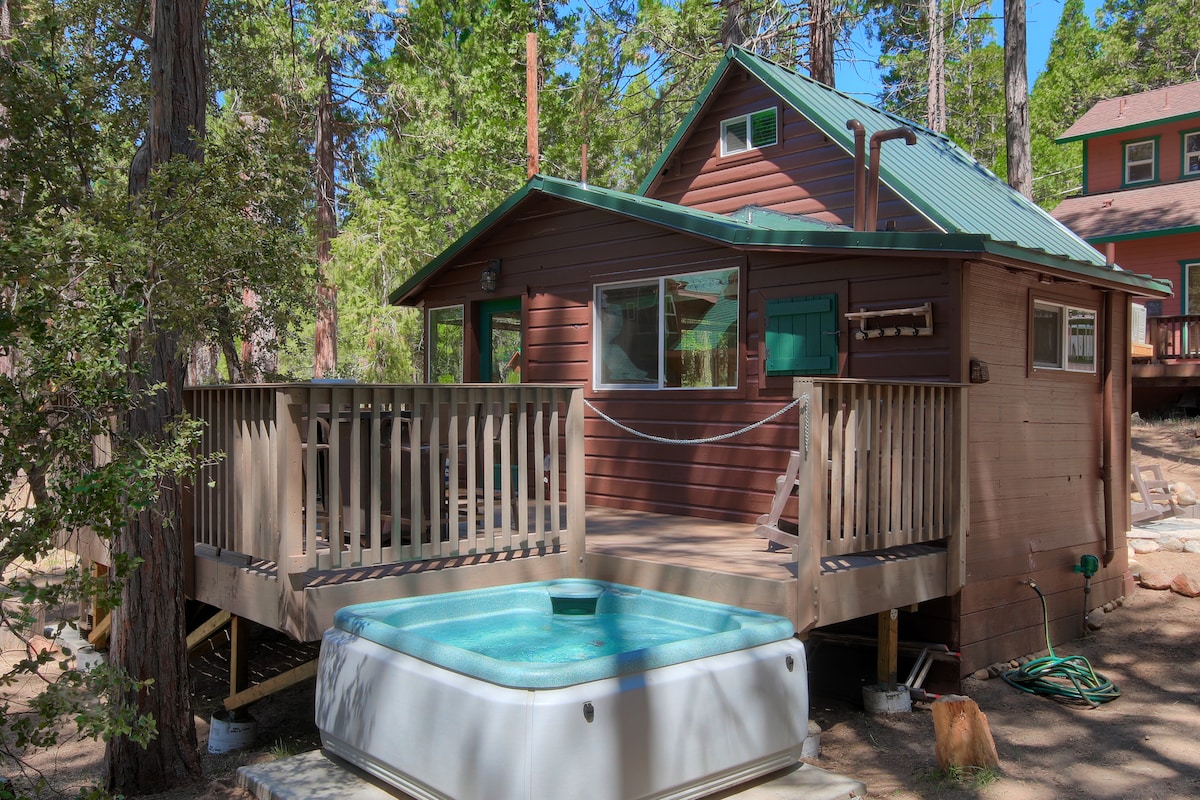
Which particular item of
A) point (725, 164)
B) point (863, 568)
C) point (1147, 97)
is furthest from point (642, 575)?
point (1147, 97)

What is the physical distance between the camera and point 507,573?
5.59 m

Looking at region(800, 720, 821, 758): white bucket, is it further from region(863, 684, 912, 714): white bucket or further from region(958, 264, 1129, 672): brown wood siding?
region(958, 264, 1129, 672): brown wood siding

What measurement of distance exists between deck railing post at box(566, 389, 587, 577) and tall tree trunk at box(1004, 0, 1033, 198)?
10.9 meters

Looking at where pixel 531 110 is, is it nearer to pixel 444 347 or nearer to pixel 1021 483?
pixel 444 347

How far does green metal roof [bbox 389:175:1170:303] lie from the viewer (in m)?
5.98

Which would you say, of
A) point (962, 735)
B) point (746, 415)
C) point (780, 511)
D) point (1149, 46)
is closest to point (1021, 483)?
point (746, 415)

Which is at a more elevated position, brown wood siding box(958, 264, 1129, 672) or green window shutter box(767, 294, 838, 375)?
green window shutter box(767, 294, 838, 375)

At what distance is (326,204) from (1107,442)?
15.1 metres

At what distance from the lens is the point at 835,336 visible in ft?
22.5

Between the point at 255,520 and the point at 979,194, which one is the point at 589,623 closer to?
the point at 255,520

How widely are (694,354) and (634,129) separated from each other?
15.9 meters

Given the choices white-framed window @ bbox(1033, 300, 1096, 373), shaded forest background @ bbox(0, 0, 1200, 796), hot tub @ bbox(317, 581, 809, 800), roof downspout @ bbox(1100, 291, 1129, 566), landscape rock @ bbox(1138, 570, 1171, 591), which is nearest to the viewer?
shaded forest background @ bbox(0, 0, 1200, 796)

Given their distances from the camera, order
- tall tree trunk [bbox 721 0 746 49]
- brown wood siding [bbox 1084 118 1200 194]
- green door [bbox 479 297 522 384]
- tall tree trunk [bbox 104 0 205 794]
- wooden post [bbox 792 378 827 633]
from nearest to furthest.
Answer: wooden post [bbox 792 378 827 633] → tall tree trunk [bbox 104 0 205 794] → green door [bbox 479 297 522 384] → tall tree trunk [bbox 721 0 746 49] → brown wood siding [bbox 1084 118 1200 194]

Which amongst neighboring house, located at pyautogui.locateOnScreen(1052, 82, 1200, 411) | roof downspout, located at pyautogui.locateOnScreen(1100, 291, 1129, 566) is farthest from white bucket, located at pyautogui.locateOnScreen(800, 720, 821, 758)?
neighboring house, located at pyautogui.locateOnScreen(1052, 82, 1200, 411)
